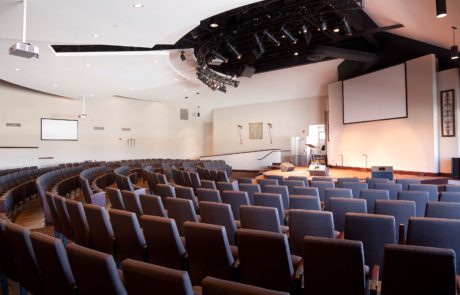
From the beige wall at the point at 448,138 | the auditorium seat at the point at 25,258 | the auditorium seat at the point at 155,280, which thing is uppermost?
the beige wall at the point at 448,138

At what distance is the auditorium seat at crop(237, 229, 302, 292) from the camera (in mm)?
2080

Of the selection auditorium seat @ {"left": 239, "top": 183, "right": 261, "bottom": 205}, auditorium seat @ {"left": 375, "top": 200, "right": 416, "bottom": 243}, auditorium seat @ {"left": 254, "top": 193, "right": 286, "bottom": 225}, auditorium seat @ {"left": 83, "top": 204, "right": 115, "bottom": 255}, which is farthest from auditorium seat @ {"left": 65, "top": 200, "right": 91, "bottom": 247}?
auditorium seat @ {"left": 375, "top": 200, "right": 416, "bottom": 243}

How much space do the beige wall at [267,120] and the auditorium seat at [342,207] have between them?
1292cm

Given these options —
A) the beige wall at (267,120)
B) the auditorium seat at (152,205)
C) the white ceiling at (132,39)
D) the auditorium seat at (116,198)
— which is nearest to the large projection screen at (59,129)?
the white ceiling at (132,39)

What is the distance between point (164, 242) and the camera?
2.53 m

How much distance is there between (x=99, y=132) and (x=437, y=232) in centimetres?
1515

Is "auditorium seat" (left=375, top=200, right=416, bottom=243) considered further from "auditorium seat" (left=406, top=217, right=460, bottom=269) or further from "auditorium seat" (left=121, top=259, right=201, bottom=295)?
"auditorium seat" (left=121, top=259, right=201, bottom=295)

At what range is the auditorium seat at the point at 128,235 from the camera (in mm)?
2723

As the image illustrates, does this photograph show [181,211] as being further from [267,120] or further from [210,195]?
[267,120]

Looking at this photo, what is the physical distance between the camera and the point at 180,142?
1900cm

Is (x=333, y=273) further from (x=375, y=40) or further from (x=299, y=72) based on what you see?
(x=299, y=72)

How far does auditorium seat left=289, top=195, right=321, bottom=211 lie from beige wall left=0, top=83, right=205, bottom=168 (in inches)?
483

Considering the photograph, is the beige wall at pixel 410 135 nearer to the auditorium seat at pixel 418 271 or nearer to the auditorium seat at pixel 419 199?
the auditorium seat at pixel 419 199

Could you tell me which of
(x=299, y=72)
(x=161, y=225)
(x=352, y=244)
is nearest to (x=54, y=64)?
(x=161, y=225)
